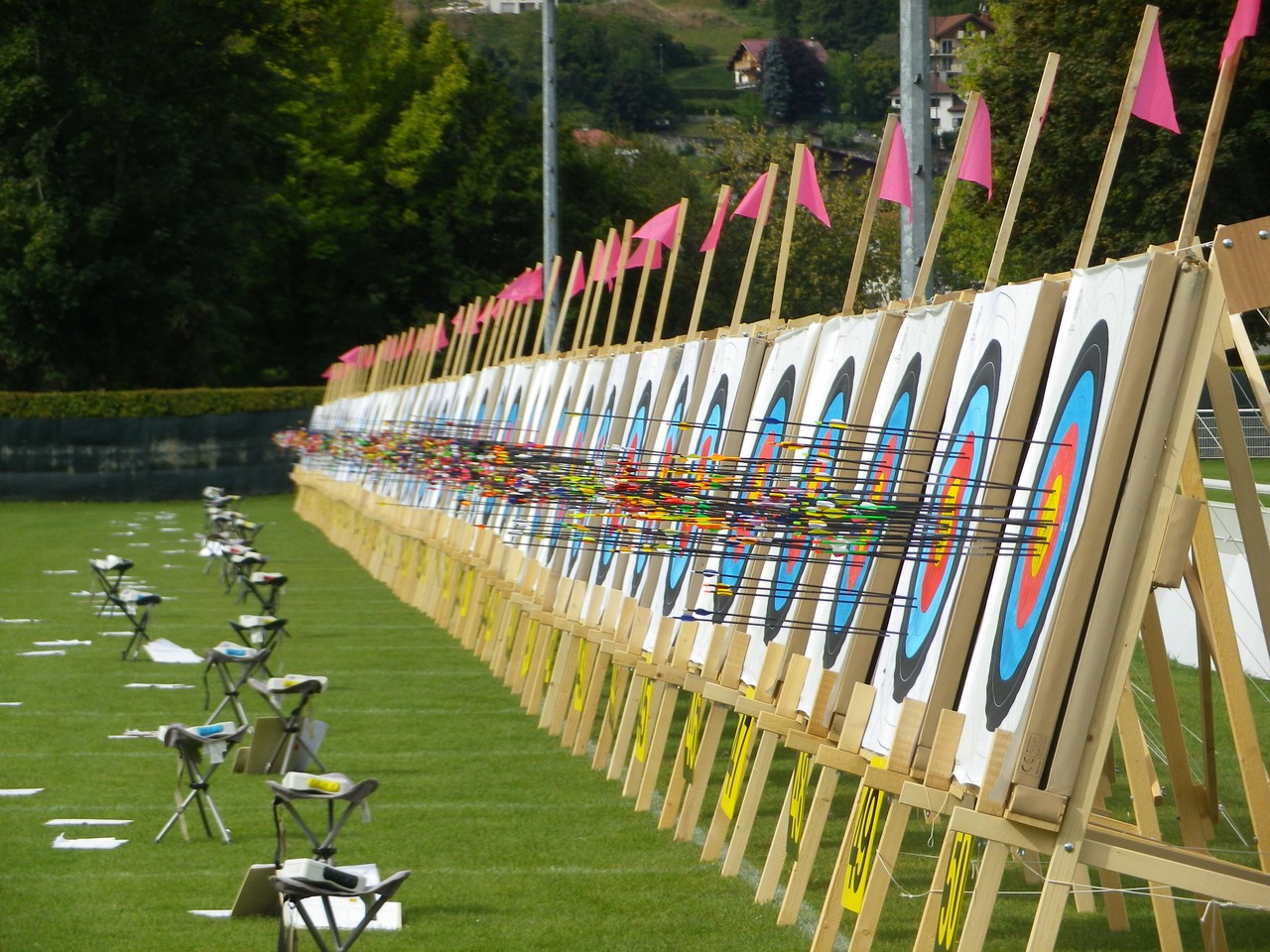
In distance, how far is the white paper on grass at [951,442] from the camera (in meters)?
5.18

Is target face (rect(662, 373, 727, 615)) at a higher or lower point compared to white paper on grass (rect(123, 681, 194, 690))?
higher

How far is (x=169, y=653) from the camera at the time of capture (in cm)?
1406

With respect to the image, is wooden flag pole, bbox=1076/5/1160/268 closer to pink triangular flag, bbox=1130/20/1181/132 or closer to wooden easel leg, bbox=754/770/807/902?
pink triangular flag, bbox=1130/20/1181/132

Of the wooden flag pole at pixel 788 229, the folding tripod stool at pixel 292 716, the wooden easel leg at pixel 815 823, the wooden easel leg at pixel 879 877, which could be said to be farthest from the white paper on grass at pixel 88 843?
the wooden easel leg at pixel 879 877

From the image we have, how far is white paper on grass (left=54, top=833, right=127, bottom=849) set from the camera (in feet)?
25.3

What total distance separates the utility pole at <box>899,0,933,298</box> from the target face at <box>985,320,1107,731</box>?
4396mm

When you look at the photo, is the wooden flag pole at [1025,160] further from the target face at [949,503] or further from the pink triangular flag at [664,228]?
the pink triangular flag at [664,228]

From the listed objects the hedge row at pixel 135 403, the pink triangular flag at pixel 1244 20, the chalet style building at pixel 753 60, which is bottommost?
the hedge row at pixel 135 403

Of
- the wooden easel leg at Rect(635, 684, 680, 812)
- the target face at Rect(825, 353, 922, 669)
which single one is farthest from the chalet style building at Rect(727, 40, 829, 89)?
the target face at Rect(825, 353, 922, 669)

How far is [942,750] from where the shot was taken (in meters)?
4.82

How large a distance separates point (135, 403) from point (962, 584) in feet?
116

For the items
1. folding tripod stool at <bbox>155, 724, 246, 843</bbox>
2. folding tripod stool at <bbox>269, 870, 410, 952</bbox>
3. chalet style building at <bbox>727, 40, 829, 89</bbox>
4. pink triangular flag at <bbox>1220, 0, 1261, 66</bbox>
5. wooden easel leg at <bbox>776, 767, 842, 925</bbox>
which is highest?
chalet style building at <bbox>727, 40, 829, 89</bbox>

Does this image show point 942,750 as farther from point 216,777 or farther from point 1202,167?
point 216,777

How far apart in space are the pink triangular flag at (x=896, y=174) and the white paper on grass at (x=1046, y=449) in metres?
2.13
